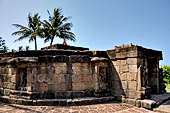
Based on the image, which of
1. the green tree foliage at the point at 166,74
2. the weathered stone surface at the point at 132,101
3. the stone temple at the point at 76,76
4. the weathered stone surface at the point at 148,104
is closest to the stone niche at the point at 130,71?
the stone temple at the point at 76,76

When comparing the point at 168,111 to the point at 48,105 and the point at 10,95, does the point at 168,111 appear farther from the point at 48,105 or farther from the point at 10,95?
the point at 10,95

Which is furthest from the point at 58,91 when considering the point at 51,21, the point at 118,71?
the point at 51,21

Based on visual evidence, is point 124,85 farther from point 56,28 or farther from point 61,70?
point 56,28

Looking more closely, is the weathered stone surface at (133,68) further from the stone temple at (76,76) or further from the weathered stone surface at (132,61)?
the weathered stone surface at (132,61)

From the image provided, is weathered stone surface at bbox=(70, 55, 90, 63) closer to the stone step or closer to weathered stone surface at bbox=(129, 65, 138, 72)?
the stone step

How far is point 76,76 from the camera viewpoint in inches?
240

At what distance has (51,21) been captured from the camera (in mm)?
20594

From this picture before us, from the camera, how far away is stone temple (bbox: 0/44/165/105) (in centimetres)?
565

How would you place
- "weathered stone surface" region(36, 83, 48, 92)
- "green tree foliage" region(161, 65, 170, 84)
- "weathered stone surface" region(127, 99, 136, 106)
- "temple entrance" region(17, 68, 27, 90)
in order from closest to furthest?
"weathered stone surface" region(127, 99, 136, 106)
"weathered stone surface" region(36, 83, 48, 92)
"temple entrance" region(17, 68, 27, 90)
"green tree foliage" region(161, 65, 170, 84)

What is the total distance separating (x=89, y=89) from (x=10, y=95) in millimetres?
3672

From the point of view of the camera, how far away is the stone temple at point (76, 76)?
5652 mm

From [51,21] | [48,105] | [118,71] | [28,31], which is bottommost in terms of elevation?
[48,105]

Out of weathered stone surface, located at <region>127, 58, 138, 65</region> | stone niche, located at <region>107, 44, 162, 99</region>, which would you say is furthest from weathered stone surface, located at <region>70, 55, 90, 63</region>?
weathered stone surface, located at <region>127, 58, 138, 65</region>

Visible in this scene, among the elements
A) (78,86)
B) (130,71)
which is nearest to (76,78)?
(78,86)
